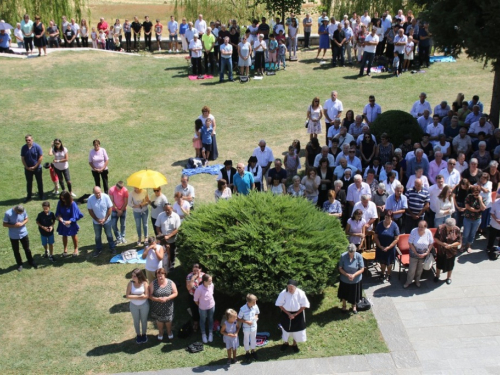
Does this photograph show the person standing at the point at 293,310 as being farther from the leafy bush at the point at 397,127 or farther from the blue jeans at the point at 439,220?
the leafy bush at the point at 397,127

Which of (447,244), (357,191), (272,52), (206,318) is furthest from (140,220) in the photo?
(272,52)

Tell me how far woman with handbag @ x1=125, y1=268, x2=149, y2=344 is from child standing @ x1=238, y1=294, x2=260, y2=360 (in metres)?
1.71

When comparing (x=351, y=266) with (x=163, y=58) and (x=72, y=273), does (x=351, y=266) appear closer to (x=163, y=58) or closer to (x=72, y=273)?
(x=72, y=273)

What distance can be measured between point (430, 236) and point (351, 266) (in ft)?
6.13

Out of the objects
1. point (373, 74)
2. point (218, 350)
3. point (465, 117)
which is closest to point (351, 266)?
point (218, 350)

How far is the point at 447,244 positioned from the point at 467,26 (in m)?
6.55

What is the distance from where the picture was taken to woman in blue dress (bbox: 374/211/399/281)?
1213 centimetres

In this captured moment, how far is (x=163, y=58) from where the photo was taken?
87.2 ft

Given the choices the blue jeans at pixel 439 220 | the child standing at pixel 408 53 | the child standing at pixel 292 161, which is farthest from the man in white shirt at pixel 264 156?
the child standing at pixel 408 53

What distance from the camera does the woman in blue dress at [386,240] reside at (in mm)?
12133

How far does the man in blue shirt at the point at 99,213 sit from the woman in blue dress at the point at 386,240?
5618mm

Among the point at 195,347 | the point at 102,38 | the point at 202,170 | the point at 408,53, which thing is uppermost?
the point at 102,38

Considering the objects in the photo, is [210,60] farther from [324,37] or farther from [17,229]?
[17,229]

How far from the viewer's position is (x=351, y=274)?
37.0ft
